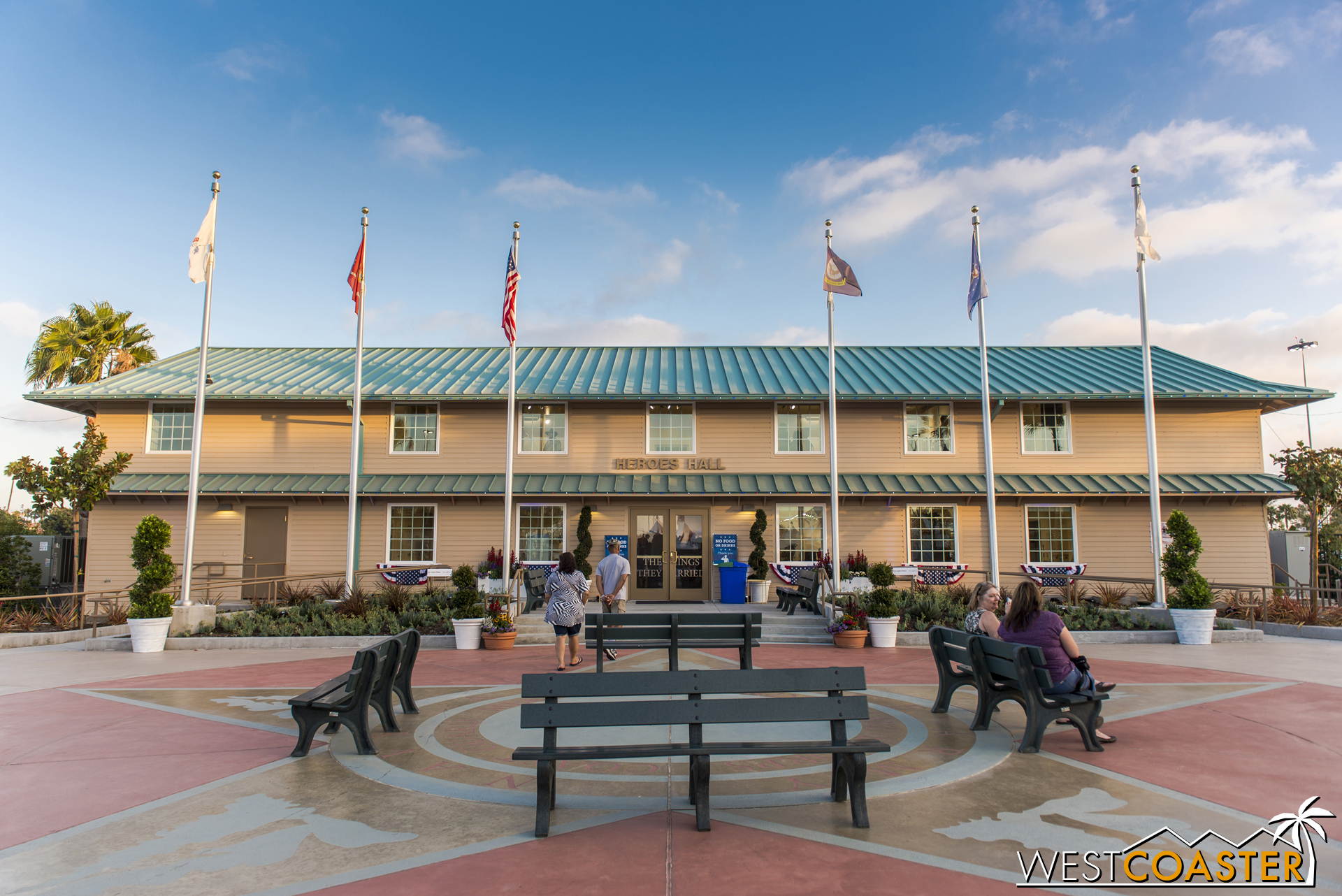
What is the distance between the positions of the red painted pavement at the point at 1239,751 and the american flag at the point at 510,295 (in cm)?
1335

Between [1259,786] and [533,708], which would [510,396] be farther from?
[1259,786]

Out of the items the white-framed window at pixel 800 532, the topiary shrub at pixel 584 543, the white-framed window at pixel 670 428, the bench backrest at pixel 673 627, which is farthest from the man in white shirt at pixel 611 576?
the white-framed window at pixel 800 532

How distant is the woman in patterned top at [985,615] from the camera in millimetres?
7785

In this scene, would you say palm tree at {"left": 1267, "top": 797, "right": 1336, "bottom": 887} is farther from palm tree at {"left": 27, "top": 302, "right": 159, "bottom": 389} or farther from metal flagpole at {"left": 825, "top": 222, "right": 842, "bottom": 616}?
palm tree at {"left": 27, "top": 302, "right": 159, "bottom": 389}

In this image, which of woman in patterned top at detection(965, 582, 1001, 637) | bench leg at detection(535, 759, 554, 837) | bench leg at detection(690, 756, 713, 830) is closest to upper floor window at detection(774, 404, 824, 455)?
woman in patterned top at detection(965, 582, 1001, 637)

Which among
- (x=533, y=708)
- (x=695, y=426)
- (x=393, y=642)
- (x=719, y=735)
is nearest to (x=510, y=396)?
(x=695, y=426)

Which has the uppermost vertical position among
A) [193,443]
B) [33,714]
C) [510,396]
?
[510,396]

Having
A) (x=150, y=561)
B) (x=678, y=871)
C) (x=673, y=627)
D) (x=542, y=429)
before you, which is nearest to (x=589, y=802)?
(x=678, y=871)

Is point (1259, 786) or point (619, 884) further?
point (1259, 786)

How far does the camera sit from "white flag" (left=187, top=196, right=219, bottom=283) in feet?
49.6

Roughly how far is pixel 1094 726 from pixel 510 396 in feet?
45.2

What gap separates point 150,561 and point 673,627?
11.7m

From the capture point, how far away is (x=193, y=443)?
1534cm

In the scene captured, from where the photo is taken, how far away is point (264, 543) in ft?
66.1
